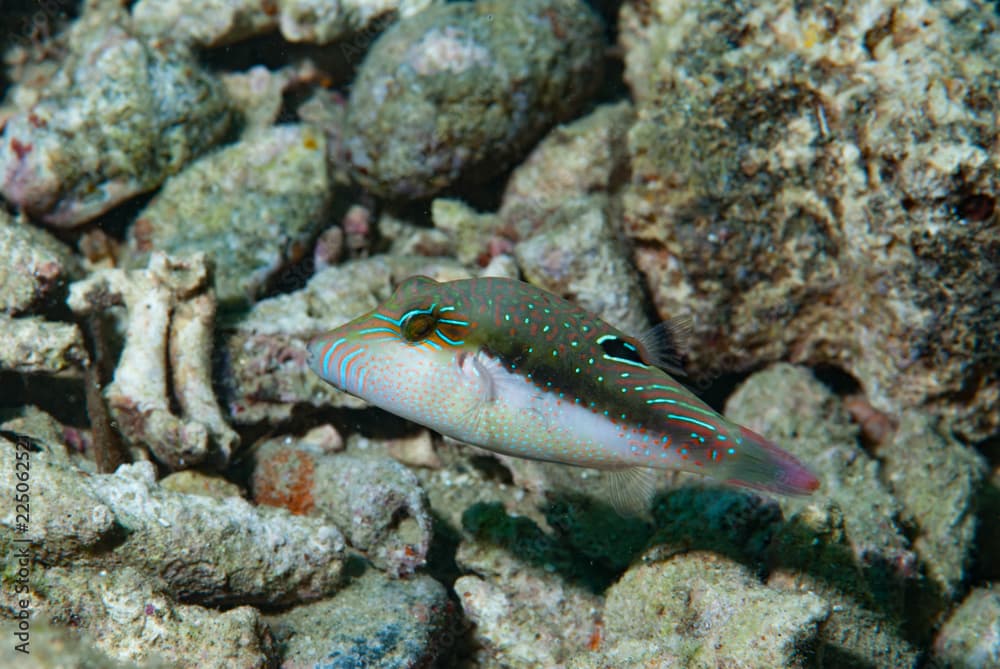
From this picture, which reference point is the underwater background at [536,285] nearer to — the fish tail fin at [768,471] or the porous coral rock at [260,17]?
the fish tail fin at [768,471]

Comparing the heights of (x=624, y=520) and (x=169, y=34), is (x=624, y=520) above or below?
below

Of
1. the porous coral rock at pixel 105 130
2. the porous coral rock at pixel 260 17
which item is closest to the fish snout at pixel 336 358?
the porous coral rock at pixel 105 130

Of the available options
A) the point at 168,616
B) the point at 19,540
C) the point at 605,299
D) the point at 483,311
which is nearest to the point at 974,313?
the point at 605,299

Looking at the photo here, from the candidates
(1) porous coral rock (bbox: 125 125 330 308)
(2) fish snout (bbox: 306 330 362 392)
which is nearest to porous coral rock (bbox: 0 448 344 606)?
(2) fish snout (bbox: 306 330 362 392)

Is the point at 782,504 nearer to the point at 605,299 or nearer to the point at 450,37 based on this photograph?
the point at 605,299

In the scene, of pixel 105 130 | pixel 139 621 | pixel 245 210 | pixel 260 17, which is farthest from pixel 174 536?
pixel 260 17

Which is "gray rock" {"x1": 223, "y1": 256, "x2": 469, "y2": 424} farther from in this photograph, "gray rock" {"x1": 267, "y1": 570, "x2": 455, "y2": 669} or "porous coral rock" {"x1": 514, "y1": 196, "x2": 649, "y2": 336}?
"porous coral rock" {"x1": 514, "y1": 196, "x2": 649, "y2": 336}

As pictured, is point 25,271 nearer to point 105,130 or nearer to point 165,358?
point 165,358
